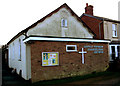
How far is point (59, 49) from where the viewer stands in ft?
35.3

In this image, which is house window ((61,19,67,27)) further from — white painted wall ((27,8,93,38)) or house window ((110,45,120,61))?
house window ((110,45,120,61))

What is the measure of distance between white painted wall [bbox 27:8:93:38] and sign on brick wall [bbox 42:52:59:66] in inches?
76.1

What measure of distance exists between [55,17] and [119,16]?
1697cm

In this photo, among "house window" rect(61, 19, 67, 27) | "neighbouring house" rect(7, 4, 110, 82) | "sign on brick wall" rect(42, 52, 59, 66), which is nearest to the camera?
"neighbouring house" rect(7, 4, 110, 82)

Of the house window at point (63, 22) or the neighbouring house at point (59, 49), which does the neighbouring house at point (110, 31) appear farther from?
the house window at point (63, 22)

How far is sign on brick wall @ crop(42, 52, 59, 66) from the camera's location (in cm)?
1010

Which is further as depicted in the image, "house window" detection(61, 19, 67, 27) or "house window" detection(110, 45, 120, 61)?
"house window" detection(110, 45, 120, 61)

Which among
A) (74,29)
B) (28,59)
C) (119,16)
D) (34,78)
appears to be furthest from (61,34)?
(119,16)

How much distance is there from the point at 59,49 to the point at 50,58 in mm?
1078

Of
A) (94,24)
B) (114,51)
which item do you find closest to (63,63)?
(114,51)

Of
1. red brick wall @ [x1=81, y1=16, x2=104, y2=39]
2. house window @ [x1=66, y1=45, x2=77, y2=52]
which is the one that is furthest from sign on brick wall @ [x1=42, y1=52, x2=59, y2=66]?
red brick wall @ [x1=81, y1=16, x2=104, y2=39]

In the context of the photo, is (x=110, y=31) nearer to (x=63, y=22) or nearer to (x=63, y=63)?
(x=63, y=22)

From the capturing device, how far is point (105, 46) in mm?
13602

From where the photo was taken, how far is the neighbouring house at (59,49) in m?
9.79
